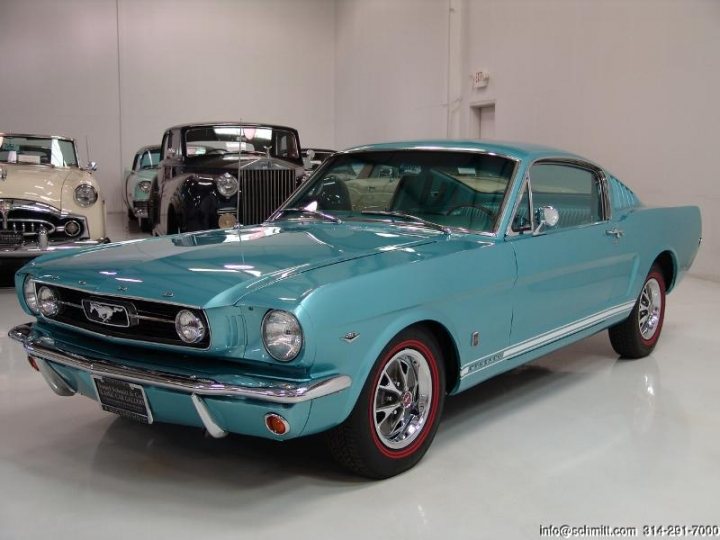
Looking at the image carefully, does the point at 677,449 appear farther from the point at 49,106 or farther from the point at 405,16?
the point at 49,106

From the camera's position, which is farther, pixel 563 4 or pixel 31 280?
pixel 563 4

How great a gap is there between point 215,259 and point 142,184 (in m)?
9.78

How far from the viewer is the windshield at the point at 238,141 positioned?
8273mm

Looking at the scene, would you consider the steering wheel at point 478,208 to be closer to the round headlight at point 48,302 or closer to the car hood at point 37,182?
the round headlight at point 48,302

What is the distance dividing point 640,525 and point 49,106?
15270 millimetres

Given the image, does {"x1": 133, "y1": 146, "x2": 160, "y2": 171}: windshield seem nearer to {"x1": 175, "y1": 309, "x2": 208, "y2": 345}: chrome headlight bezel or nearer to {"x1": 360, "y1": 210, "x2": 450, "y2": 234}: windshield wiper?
{"x1": 360, "y1": 210, "x2": 450, "y2": 234}: windshield wiper

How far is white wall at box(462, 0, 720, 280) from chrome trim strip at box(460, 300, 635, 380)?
168 inches

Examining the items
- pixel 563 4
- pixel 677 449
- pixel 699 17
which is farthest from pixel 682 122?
pixel 677 449

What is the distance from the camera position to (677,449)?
133 inches

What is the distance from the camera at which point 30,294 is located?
10.7 ft

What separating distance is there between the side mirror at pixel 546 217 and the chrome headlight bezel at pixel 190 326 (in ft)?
5.67

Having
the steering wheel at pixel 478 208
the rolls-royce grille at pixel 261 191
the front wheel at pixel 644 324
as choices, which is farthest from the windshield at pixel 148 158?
the steering wheel at pixel 478 208

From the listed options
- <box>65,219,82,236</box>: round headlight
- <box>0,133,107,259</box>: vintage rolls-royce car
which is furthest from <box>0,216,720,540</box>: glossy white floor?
<box>65,219,82,236</box>: round headlight

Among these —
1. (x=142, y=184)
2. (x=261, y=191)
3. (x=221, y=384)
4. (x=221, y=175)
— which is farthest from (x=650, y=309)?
(x=142, y=184)
